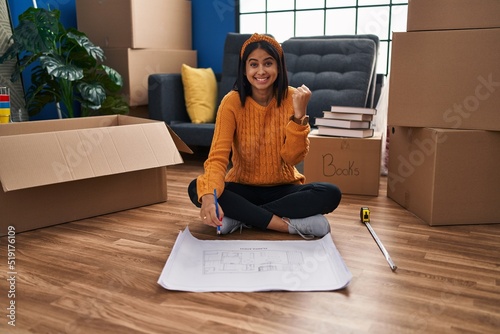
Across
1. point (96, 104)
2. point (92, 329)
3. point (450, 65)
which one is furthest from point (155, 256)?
point (96, 104)

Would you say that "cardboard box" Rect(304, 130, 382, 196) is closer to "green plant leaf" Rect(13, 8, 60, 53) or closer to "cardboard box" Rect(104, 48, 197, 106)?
"cardboard box" Rect(104, 48, 197, 106)

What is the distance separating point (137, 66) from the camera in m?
3.24

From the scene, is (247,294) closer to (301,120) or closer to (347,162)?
(301,120)

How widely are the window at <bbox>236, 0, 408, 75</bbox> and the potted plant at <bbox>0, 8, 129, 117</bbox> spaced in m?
1.18

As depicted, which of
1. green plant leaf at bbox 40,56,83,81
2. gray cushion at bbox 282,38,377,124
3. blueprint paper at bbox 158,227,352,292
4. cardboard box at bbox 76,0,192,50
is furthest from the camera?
cardboard box at bbox 76,0,192,50

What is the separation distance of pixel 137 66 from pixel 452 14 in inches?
83.1

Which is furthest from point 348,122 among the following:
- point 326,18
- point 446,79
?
point 326,18

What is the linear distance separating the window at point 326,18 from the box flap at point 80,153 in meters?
1.90

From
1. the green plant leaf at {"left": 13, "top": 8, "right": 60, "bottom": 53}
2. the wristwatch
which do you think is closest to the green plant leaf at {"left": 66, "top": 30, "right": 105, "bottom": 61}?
the green plant leaf at {"left": 13, "top": 8, "right": 60, "bottom": 53}

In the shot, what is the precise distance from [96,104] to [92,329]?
2052 mm

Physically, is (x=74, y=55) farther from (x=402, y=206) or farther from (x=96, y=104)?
(x=402, y=206)

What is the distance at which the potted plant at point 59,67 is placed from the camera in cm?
269

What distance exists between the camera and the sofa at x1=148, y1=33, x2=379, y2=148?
9.20 feet

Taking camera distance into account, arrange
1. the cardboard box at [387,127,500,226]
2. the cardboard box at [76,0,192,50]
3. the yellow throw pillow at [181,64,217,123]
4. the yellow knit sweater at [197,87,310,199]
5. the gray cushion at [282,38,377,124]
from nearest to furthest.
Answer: the yellow knit sweater at [197,87,310,199]
the cardboard box at [387,127,500,226]
the gray cushion at [282,38,377,124]
the yellow throw pillow at [181,64,217,123]
the cardboard box at [76,0,192,50]
